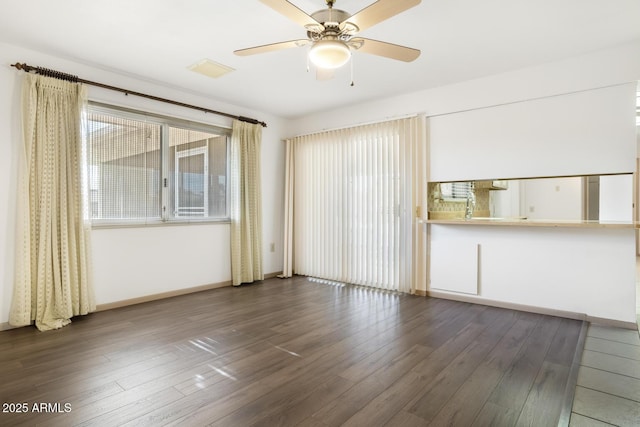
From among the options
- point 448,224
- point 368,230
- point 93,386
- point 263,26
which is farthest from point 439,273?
point 93,386

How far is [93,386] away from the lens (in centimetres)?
205

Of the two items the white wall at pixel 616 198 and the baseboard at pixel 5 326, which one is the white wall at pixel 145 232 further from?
the white wall at pixel 616 198

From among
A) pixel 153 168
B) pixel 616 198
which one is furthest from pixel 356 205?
pixel 616 198

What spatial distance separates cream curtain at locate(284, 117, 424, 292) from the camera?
4352 mm

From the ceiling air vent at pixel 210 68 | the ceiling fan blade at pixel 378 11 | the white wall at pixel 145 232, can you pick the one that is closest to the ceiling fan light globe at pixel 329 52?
the ceiling fan blade at pixel 378 11

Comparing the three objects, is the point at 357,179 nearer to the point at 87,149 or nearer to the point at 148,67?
the point at 148,67

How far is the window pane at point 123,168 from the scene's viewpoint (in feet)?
11.8

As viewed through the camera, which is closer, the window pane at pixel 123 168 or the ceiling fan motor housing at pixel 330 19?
the ceiling fan motor housing at pixel 330 19

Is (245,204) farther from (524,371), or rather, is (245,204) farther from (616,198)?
(616,198)

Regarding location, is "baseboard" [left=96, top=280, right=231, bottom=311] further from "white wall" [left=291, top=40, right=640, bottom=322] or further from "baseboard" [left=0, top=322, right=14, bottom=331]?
"white wall" [left=291, top=40, right=640, bottom=322]

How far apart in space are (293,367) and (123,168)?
2.95m

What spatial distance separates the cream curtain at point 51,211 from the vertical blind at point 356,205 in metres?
2.96

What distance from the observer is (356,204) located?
4.85 metres

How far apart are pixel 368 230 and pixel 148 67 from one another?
10.6ft
